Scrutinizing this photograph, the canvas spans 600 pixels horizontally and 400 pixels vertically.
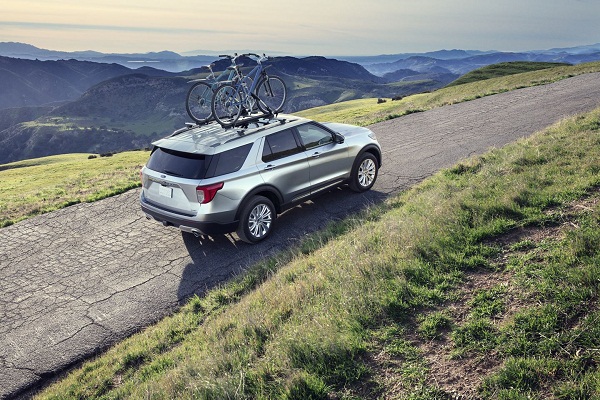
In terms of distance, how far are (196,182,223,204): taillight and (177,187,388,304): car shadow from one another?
1.15m

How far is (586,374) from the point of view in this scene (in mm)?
3100

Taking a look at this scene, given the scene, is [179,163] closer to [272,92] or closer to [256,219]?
[256,219]

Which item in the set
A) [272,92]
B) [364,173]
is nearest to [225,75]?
[272,92]

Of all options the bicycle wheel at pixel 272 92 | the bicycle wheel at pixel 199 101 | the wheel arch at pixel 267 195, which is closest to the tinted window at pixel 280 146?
the wheel arch at pixel 267 195

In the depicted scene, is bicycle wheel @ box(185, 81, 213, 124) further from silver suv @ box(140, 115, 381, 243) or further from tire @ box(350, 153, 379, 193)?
tire @ box(350, 153, 379, 193)

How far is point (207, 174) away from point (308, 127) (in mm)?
2654

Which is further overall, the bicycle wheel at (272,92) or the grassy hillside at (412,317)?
the bicycle wheel at (272,92)

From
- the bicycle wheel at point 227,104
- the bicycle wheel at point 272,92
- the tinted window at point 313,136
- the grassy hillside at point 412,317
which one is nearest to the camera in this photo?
the grassy hillside at point 412,317

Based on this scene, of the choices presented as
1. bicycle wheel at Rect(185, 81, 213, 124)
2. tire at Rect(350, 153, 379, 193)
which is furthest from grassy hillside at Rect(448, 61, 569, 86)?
bicycle wheel at Rect(185, 81, 213, 124)

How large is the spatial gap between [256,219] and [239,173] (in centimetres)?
95

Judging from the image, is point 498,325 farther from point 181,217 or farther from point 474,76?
point 474,76

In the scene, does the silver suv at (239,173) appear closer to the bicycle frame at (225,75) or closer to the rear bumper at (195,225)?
the rear bumper at (195,225)

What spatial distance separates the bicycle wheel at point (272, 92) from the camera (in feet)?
35.1

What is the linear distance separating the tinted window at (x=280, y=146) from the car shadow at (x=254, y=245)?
1462 millimetres
